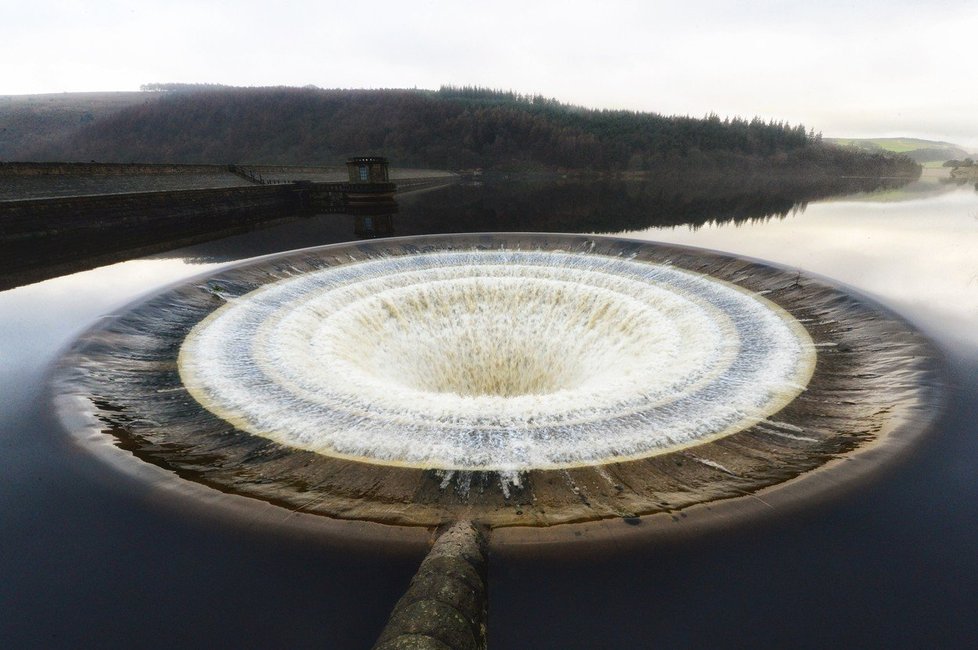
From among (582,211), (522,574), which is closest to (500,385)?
(522,574)

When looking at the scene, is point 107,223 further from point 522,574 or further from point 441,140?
point 441,140

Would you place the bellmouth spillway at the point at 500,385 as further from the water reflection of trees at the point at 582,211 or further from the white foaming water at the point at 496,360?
the water reflection of trees at the point at 582,211

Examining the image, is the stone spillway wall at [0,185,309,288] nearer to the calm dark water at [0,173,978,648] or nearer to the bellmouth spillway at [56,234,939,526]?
the bellmouth spillway at [56,234,939,526]

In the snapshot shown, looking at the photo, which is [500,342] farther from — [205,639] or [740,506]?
[205,639]

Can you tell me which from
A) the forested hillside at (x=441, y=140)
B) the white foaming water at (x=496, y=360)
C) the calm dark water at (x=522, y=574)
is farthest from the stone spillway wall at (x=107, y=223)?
the forested hillside at (x=441, y=140)

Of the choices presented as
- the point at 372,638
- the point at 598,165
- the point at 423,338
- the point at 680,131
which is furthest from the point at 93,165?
the point at 680,131
